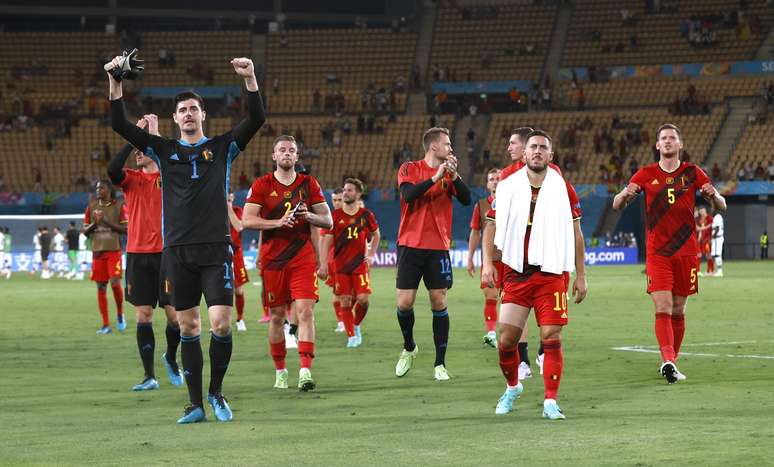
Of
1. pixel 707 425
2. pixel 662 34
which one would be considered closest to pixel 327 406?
pixel 707 425

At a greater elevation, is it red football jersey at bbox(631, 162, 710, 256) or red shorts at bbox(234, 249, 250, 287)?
red football jersey at bbox(631, 162, 710, 256)

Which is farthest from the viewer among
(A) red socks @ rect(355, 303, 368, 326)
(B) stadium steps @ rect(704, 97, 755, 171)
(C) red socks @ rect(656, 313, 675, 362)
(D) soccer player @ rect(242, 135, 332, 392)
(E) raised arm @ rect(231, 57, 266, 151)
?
(B) stadium steps @ rect(704, 97, 755, 171)

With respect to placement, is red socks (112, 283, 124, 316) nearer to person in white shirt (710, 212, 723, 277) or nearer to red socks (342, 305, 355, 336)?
red socks (342, 305, 355, 336)

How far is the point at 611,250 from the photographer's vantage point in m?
52.7

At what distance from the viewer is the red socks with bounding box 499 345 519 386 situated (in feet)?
31.8

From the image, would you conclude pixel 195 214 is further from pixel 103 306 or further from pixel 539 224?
pixel 103 306

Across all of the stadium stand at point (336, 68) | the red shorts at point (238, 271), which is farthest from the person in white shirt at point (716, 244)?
the stadium stand at point (336, 68)

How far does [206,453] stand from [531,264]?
114 inches

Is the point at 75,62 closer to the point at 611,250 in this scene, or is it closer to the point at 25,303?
the point at 611,250

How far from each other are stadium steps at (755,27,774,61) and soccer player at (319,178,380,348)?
4741 centimetres

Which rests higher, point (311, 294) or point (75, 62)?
point (75, 62)

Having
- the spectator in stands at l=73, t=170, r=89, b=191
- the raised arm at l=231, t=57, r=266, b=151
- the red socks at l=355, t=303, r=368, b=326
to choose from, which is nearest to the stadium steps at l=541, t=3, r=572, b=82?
the spectator in stands at l=73, t=170, r=89, b=191

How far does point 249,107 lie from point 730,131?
5094 centimetres

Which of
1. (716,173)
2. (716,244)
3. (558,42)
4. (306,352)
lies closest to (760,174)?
(716,173)
